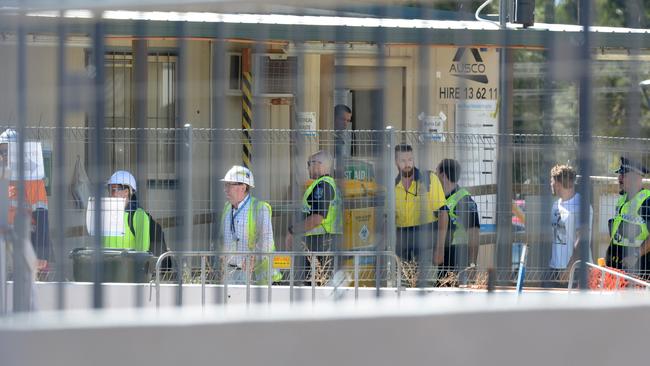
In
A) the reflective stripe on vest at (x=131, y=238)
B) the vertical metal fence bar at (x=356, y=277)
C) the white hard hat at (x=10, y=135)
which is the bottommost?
the vertical metal fence bar at (x=356, y=277)

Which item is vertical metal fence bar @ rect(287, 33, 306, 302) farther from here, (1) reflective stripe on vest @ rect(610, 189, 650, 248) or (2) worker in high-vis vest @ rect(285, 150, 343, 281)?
(1) reflective stripe on vest @ rect(610, 189, 650, 248)

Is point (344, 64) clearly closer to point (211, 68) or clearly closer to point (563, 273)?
point (211, 68)

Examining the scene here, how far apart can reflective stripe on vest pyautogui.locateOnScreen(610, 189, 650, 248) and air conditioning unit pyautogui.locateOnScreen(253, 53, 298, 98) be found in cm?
171

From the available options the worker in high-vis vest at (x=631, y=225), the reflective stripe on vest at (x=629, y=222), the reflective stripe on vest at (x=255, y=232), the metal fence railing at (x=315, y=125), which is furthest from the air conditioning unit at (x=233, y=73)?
the reflective stripe on vest at (x=629, y=222)

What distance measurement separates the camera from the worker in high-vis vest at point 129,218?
3416 millimetres

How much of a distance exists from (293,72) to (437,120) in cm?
50

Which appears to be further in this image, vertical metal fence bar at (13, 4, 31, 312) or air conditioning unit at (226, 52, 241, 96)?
air conditioning unit at (226, 52, 241, 96)

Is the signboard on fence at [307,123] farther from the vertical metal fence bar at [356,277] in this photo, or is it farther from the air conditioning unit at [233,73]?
the vertical metal fence bar at [356,277]

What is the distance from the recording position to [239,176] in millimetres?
3490

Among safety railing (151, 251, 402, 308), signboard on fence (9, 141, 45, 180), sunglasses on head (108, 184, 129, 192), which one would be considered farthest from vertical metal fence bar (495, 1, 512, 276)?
signboard on fence (9, 141, 45, 180)

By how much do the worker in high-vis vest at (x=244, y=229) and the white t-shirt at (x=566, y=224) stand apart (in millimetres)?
980

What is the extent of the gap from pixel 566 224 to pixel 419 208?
51cm

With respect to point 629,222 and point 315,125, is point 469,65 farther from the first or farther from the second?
point 629,222

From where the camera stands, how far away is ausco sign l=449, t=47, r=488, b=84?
11.1 ft
